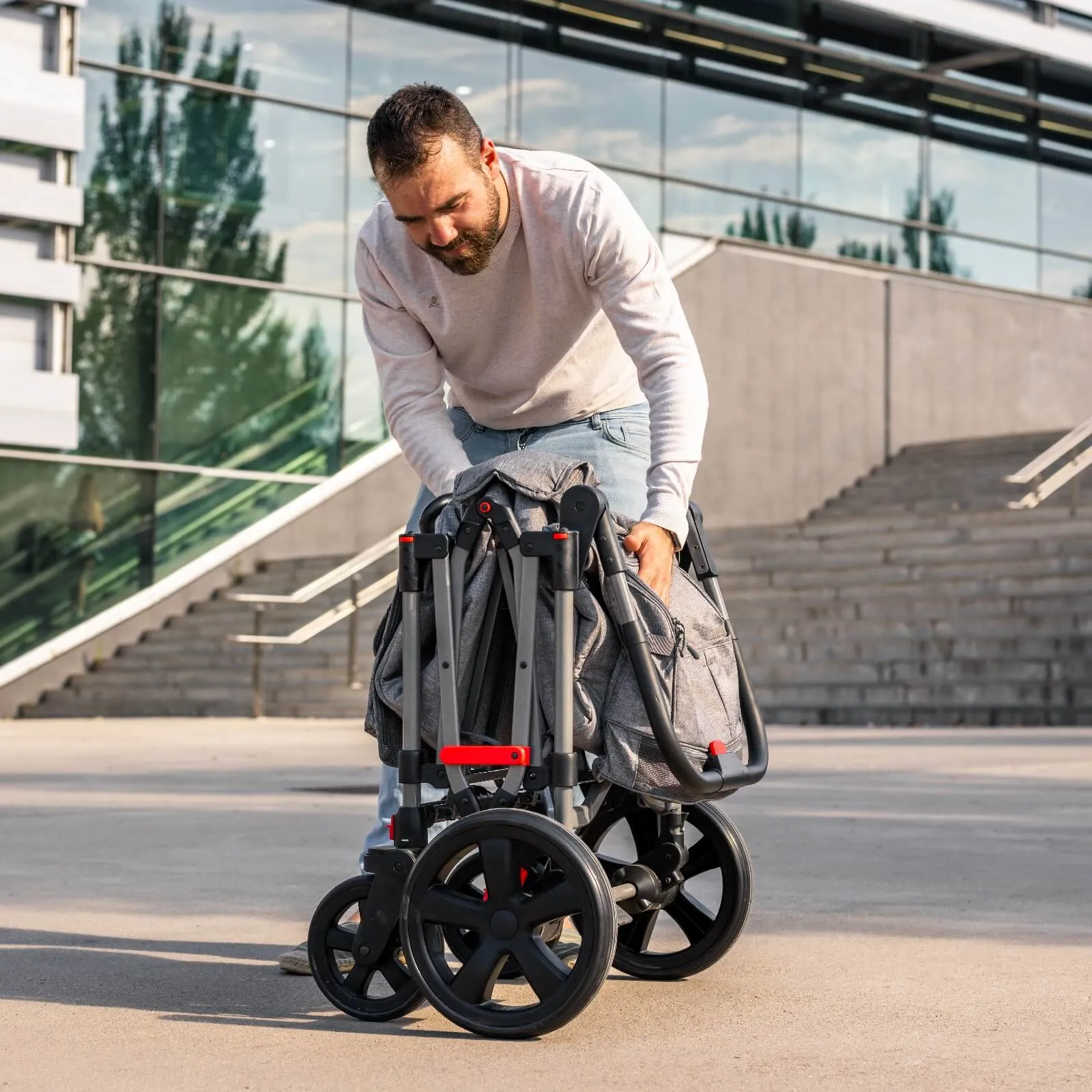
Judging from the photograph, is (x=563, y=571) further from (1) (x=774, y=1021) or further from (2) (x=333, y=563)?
(2) (x=333, y=563)

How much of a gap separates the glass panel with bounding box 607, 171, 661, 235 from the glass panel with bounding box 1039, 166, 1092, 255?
6358 mm

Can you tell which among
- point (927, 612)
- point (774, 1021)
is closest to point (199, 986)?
point (774, 1021)

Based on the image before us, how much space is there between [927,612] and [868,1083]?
37.8 feet

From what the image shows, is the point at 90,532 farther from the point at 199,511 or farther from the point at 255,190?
the point at 255,190

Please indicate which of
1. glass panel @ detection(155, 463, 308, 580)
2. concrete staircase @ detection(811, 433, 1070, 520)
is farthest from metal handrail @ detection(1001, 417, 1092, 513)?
glass panel @ detection(155, 463, 308, 580)

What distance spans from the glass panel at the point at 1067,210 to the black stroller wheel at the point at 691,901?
2342 centimetres

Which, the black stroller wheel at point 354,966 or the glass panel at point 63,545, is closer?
the black stroller wheel at point 354,966

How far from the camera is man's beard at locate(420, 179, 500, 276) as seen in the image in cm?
342

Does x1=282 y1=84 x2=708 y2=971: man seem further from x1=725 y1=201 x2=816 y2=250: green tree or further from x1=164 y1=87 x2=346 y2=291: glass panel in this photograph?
x1=725 y1=201 x2=816 y2=250: green tree

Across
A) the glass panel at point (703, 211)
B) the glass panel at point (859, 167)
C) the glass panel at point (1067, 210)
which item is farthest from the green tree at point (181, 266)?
the glass panel at point (1067, 210)

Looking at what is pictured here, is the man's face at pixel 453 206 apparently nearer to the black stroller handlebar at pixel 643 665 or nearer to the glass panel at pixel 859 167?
the black stroller handlebar at pixel 643 665

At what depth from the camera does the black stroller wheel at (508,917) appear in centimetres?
294

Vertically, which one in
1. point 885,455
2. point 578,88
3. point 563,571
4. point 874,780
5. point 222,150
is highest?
point 578,88

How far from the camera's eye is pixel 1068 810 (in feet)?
22.3
